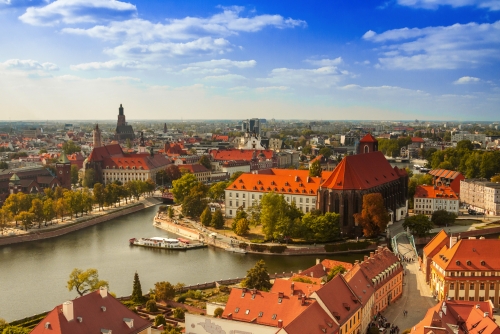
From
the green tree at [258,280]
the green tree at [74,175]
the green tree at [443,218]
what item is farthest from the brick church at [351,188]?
the green tree at [74,175]

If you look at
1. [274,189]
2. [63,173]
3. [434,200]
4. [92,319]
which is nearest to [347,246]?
[274,189]

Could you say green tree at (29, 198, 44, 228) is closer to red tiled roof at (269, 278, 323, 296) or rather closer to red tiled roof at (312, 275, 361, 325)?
red tiled roof at (269, 278, 323, 296)

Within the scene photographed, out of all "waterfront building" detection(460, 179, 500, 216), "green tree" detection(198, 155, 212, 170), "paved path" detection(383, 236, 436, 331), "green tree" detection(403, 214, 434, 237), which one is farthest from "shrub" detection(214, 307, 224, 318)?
"green tree" detection(198, 155, 212, 170)

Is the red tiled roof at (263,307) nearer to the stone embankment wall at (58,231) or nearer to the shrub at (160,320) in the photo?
the shrub at (160,320)

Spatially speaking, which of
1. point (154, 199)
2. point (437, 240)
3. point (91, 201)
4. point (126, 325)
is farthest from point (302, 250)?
point (154, 199)

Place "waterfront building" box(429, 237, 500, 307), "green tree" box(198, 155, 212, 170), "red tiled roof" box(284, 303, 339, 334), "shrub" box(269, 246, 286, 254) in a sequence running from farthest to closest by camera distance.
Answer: "green tree" box(198, 155, 212, 170) → "shrub" box(269, 246, 286, 254) → "waterfront building" box(429, 237, 500, 307) → "red tiled roof" box(284, 303, 339, 334)

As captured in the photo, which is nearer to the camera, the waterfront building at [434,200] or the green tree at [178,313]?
the green tree at [178,313]
